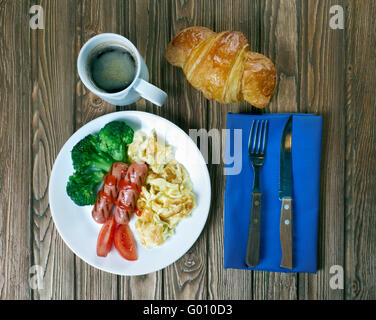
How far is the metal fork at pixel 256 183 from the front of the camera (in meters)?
0.93

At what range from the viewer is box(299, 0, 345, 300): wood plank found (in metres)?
0.98

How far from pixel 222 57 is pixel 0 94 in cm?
79

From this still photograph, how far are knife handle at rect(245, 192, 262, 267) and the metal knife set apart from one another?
7cm

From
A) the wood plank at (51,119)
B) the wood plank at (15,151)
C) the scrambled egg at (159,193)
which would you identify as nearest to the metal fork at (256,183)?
the scrambled egg at (159,193)

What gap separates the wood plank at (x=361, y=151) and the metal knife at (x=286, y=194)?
0.22 metres

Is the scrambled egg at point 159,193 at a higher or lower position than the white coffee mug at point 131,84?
lower

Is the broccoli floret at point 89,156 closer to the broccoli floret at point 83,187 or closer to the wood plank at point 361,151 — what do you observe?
the broccoli floret at point 83,187

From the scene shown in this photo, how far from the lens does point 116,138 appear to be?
2.85 ft

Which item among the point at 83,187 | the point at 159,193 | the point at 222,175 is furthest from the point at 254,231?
the point at 83,187

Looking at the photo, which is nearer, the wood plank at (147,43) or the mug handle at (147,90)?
the mug handle at (147,90)

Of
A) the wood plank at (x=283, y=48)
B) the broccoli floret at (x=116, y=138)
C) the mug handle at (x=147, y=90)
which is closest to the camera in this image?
the mug handle at (x=147, y=90)

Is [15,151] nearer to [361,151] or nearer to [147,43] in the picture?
[147,43]

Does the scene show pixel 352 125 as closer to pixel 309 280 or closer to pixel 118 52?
pixel 309 280

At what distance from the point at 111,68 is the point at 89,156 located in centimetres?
27
